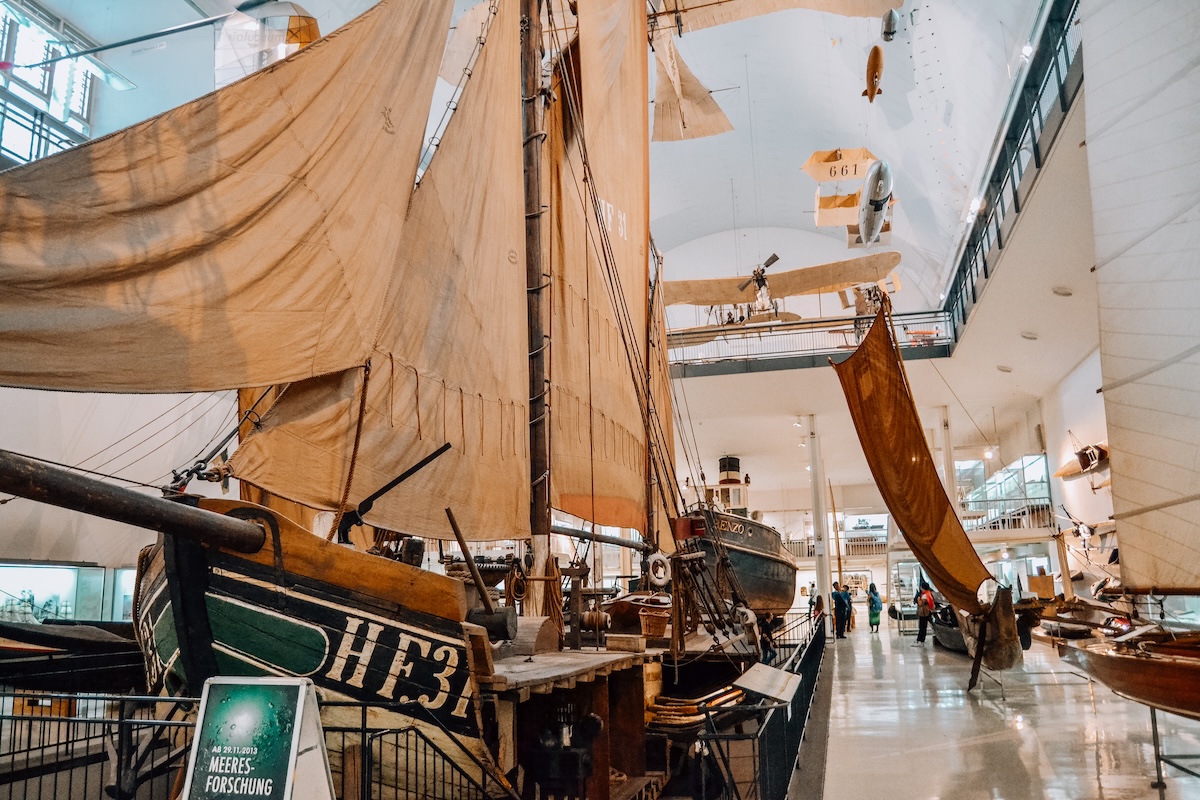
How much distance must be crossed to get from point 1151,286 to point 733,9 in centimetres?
1133

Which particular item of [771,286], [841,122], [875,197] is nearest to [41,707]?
[875,197]

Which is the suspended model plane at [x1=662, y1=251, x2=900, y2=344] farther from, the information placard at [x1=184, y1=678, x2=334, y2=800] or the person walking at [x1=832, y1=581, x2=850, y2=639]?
the information placard at [x1=184, y1=678, x2=334, y2=800]

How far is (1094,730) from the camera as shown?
726 centimetres

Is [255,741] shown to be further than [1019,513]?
No

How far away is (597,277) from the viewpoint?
8078 mm

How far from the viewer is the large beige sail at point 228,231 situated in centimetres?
320

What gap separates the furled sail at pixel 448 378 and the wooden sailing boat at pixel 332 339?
0.05ft

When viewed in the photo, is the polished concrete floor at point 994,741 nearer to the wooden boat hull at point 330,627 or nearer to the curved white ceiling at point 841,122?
the wooden boat hull at point 330,627

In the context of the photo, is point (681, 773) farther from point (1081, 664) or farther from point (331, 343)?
point (331, 343)

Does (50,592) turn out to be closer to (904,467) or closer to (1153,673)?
(904,467)

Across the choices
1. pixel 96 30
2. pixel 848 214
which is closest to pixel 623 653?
pixel 96 30

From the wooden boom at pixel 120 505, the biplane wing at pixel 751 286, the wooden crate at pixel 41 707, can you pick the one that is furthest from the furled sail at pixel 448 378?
the biplane wing at pixel 751 286

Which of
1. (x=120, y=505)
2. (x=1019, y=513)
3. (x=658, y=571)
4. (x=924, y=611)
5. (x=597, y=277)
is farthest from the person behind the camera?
(x=1019, y=513)

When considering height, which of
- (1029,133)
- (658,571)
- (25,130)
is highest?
(1029,133)
